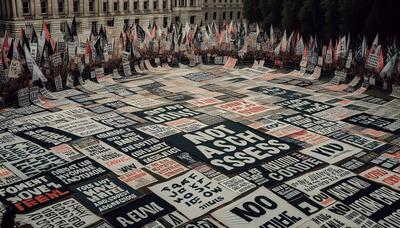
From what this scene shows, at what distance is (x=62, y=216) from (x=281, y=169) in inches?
373

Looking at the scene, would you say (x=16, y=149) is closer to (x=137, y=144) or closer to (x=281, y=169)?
(x=137, y=144)

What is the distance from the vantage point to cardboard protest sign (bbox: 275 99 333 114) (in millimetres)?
28062

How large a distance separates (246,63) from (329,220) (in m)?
28.7

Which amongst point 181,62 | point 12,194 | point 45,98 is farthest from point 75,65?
point 12,194

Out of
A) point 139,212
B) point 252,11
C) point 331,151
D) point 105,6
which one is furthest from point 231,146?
point 105,6

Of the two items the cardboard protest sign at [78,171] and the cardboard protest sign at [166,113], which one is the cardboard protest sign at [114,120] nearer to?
the cardboard protest sign at [166,113]

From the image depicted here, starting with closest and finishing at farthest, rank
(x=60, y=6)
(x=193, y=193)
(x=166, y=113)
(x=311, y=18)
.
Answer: (x=193, y=193), (x=166, y=113), (x=311, y=18), (x=60, y=6)

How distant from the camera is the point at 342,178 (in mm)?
18703

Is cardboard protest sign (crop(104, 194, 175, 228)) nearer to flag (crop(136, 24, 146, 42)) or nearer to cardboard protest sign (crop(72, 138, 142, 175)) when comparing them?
cardboard protest sign (crop(72, 138, 142, 175))

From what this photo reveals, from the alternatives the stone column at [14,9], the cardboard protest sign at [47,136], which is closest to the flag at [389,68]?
the cardboard protest sign at [47,136]

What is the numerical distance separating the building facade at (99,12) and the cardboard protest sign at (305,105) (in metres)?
25.8

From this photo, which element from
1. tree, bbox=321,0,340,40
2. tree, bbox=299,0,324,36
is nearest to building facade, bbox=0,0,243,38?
tree, bbox=299,0,324,36

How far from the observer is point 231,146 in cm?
2197

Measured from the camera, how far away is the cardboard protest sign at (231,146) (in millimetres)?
20188
